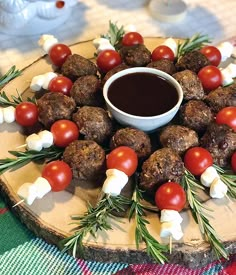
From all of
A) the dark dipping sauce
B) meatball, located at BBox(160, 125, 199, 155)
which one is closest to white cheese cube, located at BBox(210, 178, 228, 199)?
meatball, located at BBox(160, 125, 199, 155)

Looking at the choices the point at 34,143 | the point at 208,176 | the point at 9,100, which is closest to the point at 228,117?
the point at 208,176

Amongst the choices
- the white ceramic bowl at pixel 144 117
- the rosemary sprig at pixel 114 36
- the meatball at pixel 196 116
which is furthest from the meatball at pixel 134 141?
the rosemary sprig at pixel 114 36

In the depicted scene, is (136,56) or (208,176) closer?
(208,176)

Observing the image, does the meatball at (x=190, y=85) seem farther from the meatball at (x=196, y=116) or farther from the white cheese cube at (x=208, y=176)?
the white cheese cube at (x=208, y=176)

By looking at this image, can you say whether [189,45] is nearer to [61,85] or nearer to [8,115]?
[61,85]

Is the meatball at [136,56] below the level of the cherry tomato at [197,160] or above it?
above

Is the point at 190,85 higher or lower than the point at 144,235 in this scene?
higher

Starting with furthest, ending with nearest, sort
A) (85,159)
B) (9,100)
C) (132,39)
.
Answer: (132,39), (9,100), (85,159)

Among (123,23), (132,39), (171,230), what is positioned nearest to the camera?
(171,230)
